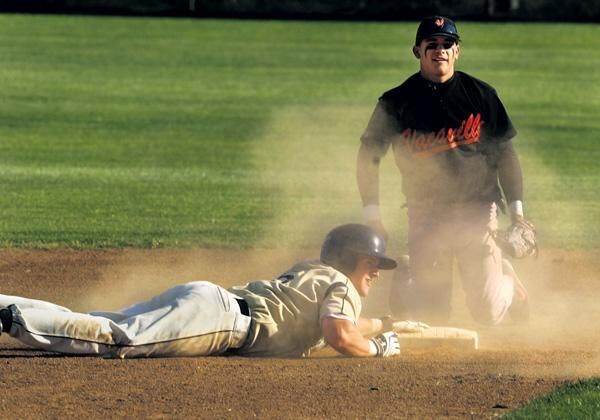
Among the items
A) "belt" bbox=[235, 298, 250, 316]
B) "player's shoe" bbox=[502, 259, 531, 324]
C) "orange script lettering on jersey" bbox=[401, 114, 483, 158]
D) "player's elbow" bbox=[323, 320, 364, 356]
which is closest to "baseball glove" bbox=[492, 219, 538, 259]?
"player's shoe" bbox=[502, 259, 531, 324]

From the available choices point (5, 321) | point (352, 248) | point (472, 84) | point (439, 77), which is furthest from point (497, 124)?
point (5, 321)

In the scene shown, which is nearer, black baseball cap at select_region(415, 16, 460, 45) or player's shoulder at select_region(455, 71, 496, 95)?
black baseball cap at select_region(415, 16, 460, 45)

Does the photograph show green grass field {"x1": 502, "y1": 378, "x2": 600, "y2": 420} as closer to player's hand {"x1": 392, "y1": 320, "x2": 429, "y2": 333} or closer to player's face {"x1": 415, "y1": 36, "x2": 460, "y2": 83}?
player's hand {"x1": 392, "y1": 320, "x2": 429, "y2": 333}

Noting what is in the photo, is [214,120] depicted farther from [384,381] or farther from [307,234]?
[384,381]

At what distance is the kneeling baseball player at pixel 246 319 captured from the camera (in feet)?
25.5

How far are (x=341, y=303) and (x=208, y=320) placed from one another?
759mm

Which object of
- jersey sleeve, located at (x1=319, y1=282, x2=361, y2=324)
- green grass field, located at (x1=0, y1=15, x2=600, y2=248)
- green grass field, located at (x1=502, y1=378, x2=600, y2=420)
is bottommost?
green grass field, located at (x1=0, y1=15, x2=600, y2=248)

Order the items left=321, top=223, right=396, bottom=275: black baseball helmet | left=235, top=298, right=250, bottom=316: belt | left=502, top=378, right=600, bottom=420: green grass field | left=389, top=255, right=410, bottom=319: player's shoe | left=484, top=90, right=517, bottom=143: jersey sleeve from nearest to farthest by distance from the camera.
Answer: left=502, top=378, right=600, bottom=420: green grass field
left=235, top=298, right=250, bottom=316: belt
left=321, top=223, right=396, bottom=275: black baseball helmet
left=484, top=90, right=517, bottom=143: jersey sleeve
left=389, top=255, right=410, bottom=319: player's shoe

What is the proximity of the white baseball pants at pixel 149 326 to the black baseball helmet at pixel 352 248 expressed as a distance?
0.64 meters

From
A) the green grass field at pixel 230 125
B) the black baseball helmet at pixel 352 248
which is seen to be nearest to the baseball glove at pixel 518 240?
the black baseball helmet at pixel 352 248

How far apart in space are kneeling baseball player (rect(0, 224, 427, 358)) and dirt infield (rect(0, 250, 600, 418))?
4.1 inches

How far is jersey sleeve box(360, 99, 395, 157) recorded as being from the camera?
929 cm

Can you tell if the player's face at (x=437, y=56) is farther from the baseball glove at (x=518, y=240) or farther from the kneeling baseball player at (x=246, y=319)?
the kneeling baseball player at (x=246, y=319)

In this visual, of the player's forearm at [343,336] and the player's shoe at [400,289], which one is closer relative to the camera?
the player's forearm at [343,336]
